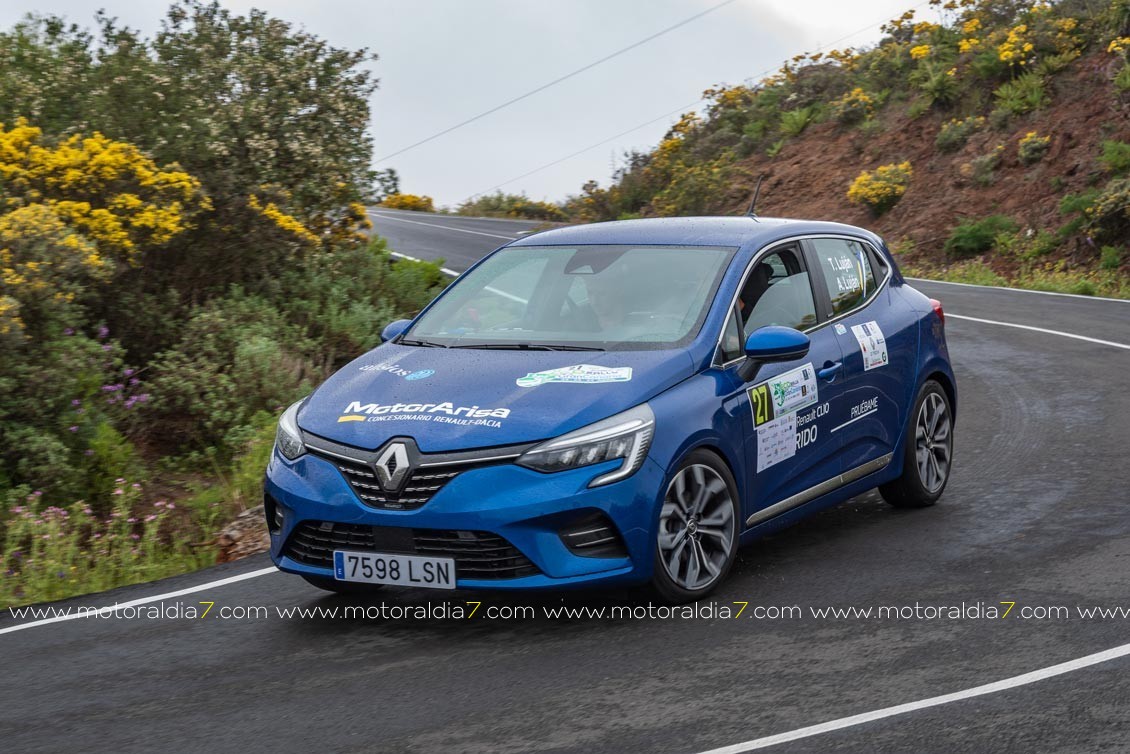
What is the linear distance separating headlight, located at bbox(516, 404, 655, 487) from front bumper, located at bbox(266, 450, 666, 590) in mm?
32

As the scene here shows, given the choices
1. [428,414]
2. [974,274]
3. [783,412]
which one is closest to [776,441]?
[783,412]

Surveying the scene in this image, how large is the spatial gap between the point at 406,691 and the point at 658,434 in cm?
149

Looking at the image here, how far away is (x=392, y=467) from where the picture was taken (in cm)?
557

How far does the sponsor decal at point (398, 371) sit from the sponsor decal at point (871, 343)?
8.04 feet

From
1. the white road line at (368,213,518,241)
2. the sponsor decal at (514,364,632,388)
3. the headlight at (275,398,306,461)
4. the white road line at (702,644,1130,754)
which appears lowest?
the white road line at (702,644,1130,754)

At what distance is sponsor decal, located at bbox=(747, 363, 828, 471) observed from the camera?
21.1 feet

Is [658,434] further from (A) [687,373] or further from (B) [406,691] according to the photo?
(B) [406,691]

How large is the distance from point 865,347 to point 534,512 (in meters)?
2.69

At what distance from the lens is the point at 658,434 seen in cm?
574

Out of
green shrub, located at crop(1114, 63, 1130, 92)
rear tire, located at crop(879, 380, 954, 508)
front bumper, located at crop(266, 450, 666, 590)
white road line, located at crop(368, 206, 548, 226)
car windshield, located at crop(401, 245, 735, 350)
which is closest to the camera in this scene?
front bumper, located at crop(266, 450, 666, 590)

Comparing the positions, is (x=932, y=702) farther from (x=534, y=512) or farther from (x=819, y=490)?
(x=819, y=490)

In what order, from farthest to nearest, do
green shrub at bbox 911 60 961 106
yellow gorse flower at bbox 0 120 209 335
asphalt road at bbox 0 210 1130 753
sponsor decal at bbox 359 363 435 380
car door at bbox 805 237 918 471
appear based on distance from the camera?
green shrub at bbox 911 60 961 106
yellow gorse flower at bbox 0 120 209 335
car door at bbox 805 237 918 471
sponsor decal at bbox 359 363 435 380
asphalt road at bbox 0 210 1130 753

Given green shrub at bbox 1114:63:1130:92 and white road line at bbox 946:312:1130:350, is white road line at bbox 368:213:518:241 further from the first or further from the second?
white road line at bbox 946:312:1130:350

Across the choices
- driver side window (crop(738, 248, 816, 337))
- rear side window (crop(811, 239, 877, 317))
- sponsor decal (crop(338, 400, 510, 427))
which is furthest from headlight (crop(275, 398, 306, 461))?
rear side window (crop(811, 239, 877, 317))
